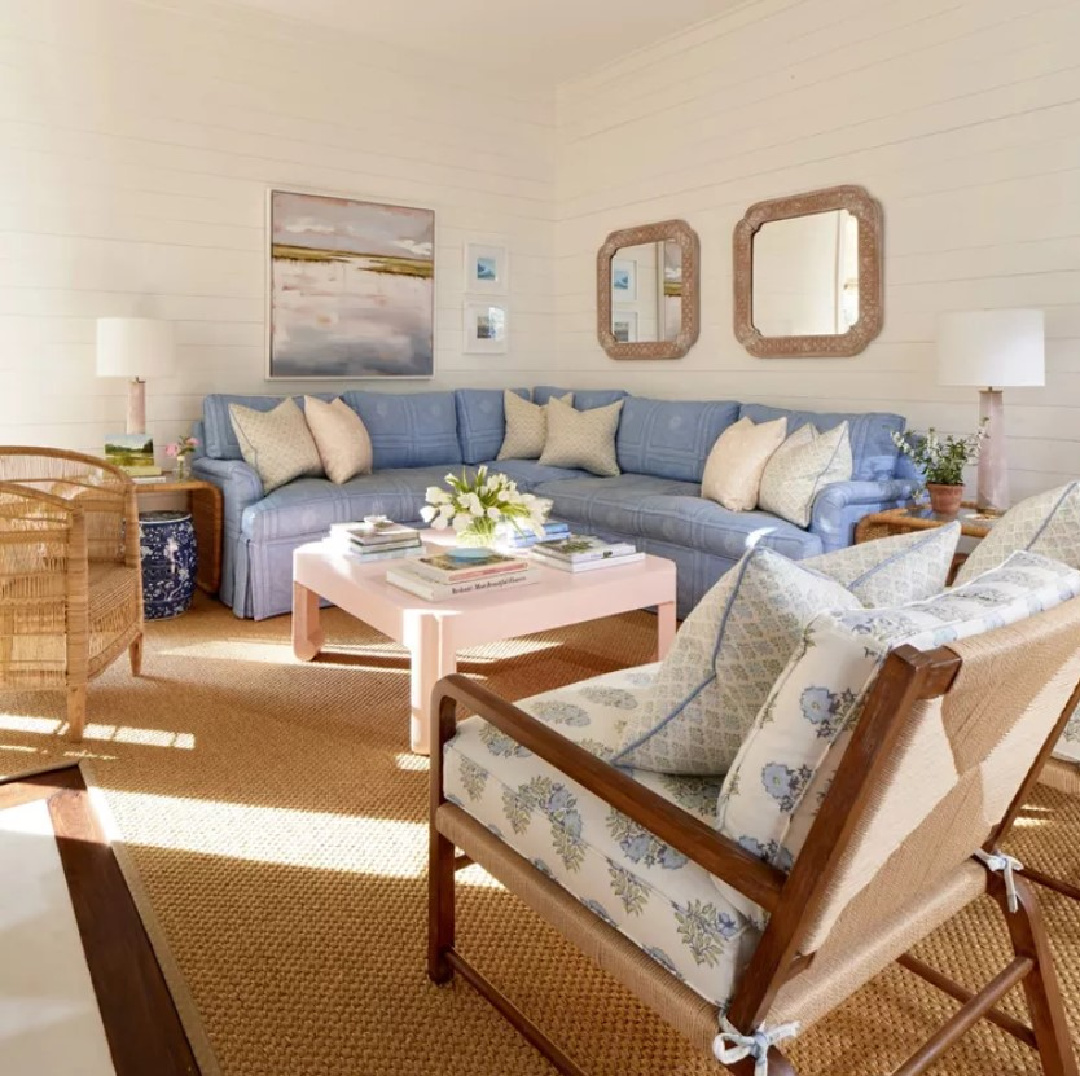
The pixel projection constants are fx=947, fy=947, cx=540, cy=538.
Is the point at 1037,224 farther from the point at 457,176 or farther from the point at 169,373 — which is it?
the point at 169,373

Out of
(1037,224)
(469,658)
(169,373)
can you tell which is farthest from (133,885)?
(1037,224)

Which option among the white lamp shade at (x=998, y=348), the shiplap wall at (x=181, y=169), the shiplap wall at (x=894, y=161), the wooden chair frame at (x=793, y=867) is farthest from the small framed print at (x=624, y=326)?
the wooden chair frame at (x=793, y=867)

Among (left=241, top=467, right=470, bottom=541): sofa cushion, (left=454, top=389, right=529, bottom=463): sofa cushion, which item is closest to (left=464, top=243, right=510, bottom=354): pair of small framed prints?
(left=454, top=389, right=529, bottom=463): sofa cushion

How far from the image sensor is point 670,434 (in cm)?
489

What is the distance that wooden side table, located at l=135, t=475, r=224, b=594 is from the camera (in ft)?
14.2

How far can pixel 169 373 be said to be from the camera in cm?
438

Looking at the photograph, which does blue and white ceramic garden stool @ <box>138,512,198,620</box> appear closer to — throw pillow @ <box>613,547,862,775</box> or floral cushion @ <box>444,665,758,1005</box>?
floral cushion @ <box>444,665,758,1005</box>

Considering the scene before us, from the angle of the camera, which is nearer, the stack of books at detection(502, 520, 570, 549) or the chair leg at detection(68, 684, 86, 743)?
the chair leg at detection(68, 684, 86, 743)

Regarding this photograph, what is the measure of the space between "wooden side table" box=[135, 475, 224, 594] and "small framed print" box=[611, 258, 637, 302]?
263cm

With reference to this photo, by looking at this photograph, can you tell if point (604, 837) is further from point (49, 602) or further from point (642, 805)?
point (49, 602)

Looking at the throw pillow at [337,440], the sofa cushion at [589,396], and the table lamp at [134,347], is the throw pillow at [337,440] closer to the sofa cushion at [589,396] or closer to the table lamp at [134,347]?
A: the table lamp at [134,347]

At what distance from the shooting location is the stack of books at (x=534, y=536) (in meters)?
3.46

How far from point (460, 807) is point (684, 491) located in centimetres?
303

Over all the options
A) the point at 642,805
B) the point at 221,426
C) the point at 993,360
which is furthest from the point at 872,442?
the point at 642,805
